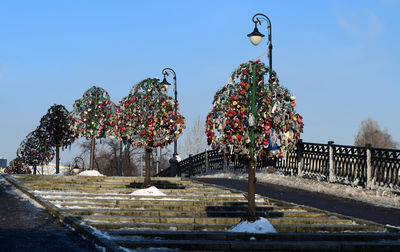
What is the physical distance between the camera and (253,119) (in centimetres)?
1236

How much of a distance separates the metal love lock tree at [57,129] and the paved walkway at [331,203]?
12.0 metres

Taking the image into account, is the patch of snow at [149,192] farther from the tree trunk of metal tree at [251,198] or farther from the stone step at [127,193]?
the tree trunk of metal tree at [251,198]

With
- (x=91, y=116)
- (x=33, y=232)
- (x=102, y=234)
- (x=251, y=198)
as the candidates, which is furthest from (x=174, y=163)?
(x=102, y=234)

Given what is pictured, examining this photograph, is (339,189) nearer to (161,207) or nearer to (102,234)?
(161,207)

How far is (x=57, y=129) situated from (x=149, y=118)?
14.9 metres

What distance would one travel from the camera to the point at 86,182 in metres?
22.3

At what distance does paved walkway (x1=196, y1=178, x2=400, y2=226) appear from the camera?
16264 millimetres

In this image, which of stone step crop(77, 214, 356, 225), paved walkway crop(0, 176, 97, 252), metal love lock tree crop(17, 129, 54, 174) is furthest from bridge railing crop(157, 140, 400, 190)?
metal love lock tree crop(17, 129, 54, 174)

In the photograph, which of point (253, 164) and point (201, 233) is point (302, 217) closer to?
point (253, 164)

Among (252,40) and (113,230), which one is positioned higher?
(252,40)

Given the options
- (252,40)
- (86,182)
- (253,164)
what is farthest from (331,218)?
(86,182)

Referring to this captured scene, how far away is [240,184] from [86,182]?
626 centimetres

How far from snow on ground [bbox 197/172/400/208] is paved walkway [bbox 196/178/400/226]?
0.88m

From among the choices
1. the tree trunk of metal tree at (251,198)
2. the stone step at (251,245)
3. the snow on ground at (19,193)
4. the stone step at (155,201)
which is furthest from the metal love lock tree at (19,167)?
the stone step at (251,245)
